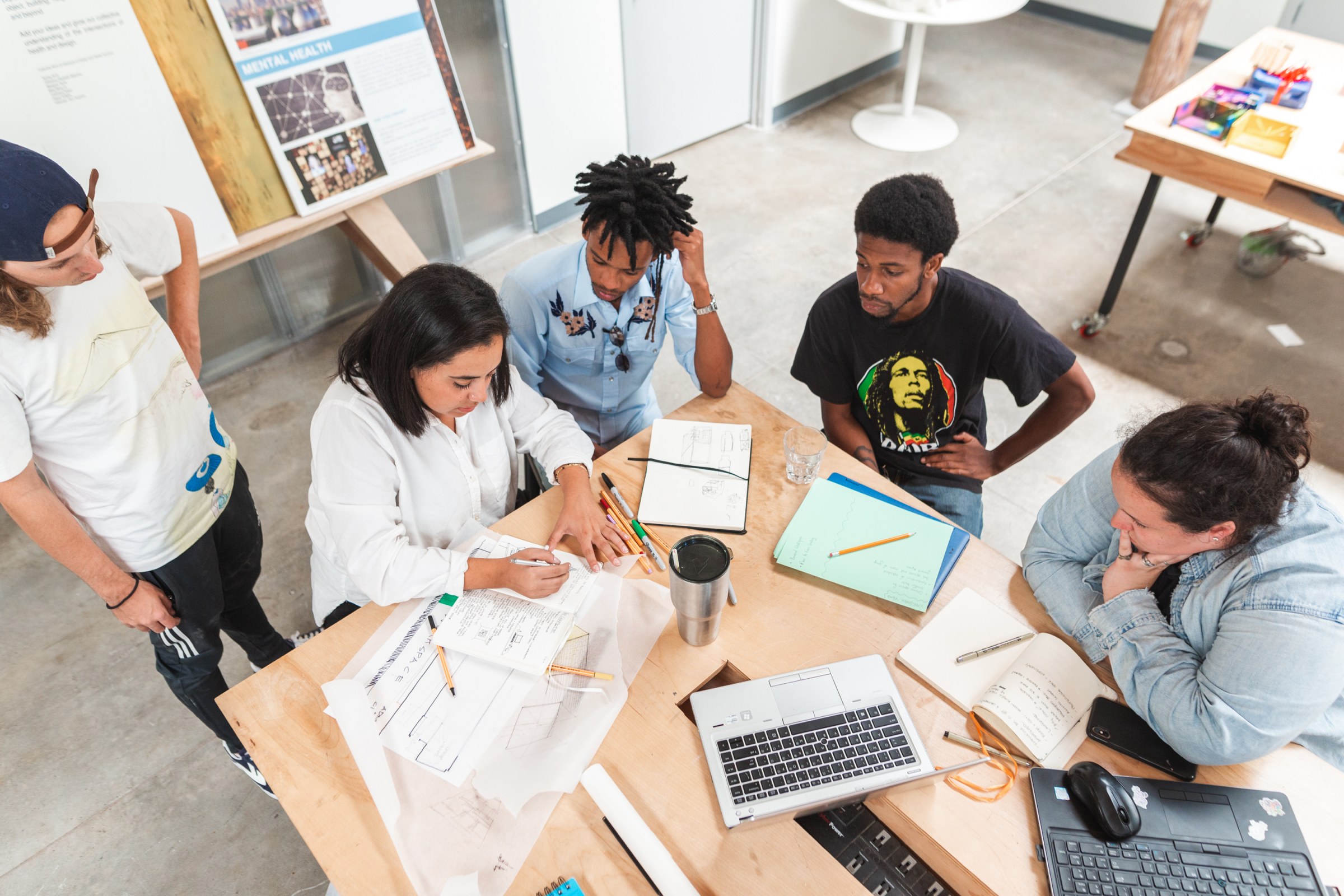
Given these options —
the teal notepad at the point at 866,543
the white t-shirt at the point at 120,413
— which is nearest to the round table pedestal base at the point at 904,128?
the teal notepad at the point at 866,543

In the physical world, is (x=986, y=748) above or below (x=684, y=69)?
above

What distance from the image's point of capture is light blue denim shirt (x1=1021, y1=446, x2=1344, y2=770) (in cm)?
103

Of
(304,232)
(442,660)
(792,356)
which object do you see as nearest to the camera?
(442,660)

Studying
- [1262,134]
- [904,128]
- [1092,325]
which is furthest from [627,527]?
[904,128]

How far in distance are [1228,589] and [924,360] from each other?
0.81 m

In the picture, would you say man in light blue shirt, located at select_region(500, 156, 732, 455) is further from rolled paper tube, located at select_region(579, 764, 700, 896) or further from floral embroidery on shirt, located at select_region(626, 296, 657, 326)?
rolled paper tube, located at select_region(579, 764, 700, 896)

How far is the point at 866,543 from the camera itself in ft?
4.62

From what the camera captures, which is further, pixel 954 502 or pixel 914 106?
pixel 914 106

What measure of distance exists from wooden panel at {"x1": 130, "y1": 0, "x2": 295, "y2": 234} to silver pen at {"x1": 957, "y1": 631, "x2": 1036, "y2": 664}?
2.29 metres

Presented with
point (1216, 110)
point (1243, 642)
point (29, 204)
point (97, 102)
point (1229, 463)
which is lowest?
point (1216, 110)

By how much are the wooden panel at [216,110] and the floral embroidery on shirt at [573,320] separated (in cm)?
122

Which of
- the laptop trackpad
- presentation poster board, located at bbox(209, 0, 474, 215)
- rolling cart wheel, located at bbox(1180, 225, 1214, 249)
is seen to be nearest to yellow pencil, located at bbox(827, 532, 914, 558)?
the laptop trackpad

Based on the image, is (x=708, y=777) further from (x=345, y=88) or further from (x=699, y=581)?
(x=345, y=88)

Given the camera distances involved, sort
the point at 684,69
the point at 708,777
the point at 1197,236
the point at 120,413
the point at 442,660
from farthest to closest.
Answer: the point at 684,69 → the point at 1197,236 → the point at 120,413 → the point at 442,660 → the point at 708,777
